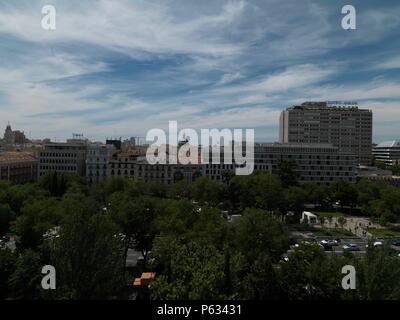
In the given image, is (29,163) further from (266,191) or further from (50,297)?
(50,297)

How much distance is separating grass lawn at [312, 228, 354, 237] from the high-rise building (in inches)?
1615

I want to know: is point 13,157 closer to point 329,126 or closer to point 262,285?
point 262,285

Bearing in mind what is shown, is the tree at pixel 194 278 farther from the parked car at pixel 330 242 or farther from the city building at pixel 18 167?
the city building at pixel 18 167

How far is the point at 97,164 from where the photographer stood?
154 ft

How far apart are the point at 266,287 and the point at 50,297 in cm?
571

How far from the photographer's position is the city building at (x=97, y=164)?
47.0 m

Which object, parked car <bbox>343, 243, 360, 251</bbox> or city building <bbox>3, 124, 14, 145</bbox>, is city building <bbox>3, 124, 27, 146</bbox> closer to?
city building <bbox>3, 124, 14, 145</bbox>

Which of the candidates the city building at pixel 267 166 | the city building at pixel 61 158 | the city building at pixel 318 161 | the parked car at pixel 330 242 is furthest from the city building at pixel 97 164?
the parked car at pixel 330 242

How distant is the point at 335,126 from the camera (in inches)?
2869

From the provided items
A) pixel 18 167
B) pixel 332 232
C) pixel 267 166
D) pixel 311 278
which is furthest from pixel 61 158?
pixel 311 278

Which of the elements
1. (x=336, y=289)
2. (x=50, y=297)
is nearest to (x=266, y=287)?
(x=336, y=289)

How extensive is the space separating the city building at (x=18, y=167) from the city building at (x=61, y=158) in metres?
2.31

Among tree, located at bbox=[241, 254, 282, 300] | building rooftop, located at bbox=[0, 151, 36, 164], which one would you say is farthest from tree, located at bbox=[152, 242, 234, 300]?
building rooftop, located at bbox=[0, 151, 36, 164]

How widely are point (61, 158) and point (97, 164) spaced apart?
516cm
